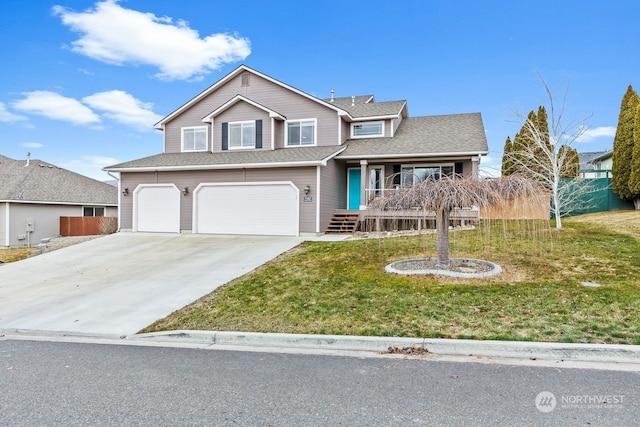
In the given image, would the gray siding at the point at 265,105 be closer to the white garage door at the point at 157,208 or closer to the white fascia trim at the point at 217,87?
the white fascia trim at the point at 217,87

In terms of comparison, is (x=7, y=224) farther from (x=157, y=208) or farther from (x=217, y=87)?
(x=217, y=87)

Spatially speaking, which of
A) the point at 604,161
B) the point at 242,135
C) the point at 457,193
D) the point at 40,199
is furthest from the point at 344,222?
the point at 604,161

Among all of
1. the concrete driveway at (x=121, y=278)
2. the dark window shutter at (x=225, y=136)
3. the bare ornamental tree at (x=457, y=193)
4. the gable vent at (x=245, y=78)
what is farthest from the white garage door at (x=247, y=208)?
the bare ornamental tree at (x=457, y=193)

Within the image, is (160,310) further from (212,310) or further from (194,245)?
(194,245)

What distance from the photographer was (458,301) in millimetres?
6453

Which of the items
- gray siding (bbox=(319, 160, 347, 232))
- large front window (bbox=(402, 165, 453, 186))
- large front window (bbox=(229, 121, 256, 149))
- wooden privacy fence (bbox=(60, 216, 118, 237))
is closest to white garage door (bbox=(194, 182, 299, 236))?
gray siding (bbox=(319, 160, 347, 232))

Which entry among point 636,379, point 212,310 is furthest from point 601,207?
point 212,310

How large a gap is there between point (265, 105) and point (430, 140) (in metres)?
8.06

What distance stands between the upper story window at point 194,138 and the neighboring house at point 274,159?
0.05 metres

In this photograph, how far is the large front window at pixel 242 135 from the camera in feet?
60.1

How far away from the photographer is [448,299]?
259 inches

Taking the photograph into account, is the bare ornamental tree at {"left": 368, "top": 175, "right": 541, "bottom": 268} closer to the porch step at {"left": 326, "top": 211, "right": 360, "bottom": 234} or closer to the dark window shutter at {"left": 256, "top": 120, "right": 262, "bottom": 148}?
the porch step at {"left": 326, "top": 211, "right": 360, "bottom": 234}

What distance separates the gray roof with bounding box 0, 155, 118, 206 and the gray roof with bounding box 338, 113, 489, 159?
66.6 feet

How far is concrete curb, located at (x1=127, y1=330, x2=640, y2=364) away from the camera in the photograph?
4.60 m
